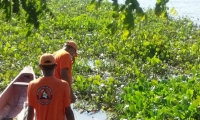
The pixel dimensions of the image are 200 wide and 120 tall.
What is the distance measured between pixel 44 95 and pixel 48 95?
4 centimetres

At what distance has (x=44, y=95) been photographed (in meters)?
3.61

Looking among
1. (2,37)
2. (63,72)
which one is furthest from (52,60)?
(2,37)

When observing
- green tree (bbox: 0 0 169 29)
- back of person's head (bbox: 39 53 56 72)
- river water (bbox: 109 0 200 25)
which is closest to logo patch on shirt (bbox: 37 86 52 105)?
back of person's head (bbox: 39 53 56 72)

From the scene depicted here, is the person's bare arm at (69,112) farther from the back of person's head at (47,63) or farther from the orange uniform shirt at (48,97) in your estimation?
the back of person's head at (47,63)

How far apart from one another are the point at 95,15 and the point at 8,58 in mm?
10205

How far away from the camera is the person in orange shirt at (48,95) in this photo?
11.8 ft

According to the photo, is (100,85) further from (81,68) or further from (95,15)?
(95,15)

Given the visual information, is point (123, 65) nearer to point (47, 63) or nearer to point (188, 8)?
point (47, 63)

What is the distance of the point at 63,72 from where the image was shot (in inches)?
181

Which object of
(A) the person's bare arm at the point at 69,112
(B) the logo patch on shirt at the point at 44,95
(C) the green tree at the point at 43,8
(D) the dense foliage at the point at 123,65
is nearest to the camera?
(C) the green tree at the point at 43,8

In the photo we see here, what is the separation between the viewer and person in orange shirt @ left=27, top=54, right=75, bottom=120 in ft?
11.8

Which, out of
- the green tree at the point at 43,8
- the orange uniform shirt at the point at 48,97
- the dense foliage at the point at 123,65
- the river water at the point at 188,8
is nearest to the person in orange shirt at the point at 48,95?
A: the orange uniform shirt at the point at 48,97

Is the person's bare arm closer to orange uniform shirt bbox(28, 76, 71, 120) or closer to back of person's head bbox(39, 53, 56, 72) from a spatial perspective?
orange uniform shirt bbox(28, 76, 71, 120)

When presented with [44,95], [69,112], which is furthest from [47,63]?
[69,112]
